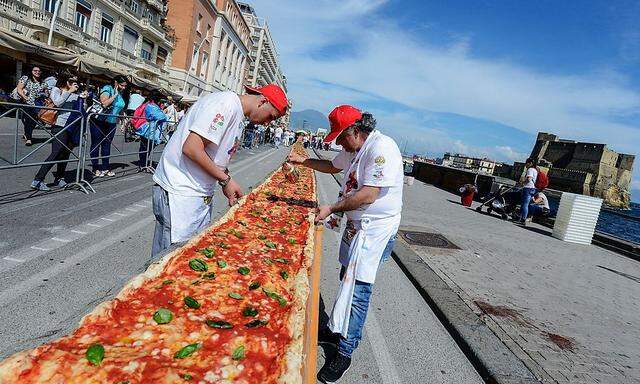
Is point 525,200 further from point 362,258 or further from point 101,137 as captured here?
→ point 101,137

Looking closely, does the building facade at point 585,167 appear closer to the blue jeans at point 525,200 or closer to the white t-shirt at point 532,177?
the blue jeans at point 525,200

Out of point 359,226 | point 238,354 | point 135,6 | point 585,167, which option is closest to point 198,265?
point 238,354

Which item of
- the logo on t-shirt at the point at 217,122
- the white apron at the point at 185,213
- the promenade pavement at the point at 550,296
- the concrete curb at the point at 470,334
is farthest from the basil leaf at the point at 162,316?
the promenade pavement at the point at 550,296

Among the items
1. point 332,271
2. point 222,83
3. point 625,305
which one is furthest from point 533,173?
point 222,83

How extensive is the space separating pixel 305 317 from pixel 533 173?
43.9 ft

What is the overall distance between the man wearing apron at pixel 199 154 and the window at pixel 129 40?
46112 millimetres

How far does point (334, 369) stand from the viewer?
338 centimetres

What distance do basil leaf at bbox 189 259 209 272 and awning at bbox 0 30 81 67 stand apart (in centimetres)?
1464

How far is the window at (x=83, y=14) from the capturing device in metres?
33.8

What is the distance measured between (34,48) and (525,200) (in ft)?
63.2

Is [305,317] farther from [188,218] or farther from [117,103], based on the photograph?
[117,103]

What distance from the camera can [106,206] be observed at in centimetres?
743

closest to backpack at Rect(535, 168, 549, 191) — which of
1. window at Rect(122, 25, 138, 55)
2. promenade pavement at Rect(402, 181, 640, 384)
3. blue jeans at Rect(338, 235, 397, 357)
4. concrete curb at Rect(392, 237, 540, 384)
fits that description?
promenade pavement at Rect(402, 181, 640, 384)

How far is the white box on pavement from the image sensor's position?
41.1ft
